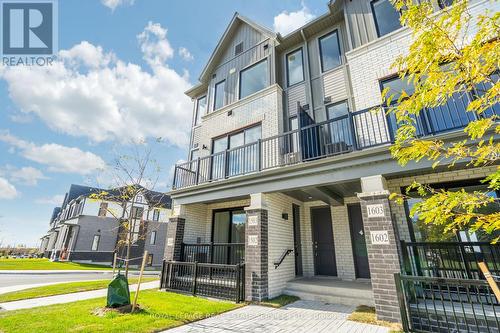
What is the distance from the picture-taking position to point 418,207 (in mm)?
2971

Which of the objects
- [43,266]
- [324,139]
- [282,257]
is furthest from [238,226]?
[43,266]

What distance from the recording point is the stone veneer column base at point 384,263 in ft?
15.5

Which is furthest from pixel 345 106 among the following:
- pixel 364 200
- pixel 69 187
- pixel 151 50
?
pixel 69 187

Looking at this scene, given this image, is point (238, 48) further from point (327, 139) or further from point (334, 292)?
A: point (334, 292)

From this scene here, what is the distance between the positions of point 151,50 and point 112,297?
9758 millimetres

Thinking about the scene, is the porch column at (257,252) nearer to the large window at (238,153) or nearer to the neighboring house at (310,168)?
the neighboring house at (310,168)

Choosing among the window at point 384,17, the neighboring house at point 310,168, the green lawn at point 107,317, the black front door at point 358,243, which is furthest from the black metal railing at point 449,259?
the window at point 384,17

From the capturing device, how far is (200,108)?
46.1ft

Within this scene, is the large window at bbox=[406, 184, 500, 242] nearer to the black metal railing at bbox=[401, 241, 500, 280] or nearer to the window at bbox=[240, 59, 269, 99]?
the black metal railing at bbox=[401, 241, 500, 280]

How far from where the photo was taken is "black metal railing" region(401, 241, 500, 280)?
16.7 ft

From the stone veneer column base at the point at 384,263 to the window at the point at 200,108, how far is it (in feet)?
34.9

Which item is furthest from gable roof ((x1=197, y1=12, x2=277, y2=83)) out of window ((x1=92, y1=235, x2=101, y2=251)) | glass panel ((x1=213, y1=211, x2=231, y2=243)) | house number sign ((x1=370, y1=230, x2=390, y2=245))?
window ((x1=92, y1=235, x2=101, y2=251))

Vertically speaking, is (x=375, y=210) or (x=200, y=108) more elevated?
(x=200, y=108)

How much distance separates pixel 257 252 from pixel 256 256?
12cm
